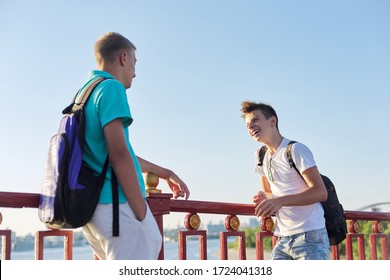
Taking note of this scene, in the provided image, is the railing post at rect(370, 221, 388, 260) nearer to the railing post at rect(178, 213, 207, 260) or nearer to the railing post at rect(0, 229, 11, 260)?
the railing post at rect(178, 213, 207, 260)

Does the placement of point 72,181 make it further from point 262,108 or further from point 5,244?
point 262,108

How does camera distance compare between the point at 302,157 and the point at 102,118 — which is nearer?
the point at 102,118

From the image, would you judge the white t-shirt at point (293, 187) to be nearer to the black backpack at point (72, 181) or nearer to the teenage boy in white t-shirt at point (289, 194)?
the teenage boy in white t-shirt at point (289, 194)

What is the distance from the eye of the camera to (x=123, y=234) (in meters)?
2.53

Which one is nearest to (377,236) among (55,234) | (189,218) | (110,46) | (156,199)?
(189,218)

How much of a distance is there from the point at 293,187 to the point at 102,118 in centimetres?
158

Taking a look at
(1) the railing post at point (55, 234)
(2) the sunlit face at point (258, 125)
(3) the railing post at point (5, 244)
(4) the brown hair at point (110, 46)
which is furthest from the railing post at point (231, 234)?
(4) the brown hair at point (110, 46)

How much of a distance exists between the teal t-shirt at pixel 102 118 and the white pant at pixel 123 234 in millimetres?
56

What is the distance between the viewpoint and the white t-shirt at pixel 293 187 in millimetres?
3621

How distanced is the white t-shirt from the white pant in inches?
52.7

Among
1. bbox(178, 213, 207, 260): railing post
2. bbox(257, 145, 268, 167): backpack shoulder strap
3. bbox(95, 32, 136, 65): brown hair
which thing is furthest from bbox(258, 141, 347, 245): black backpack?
bbox(95, 32, 136, 65): brown hair
